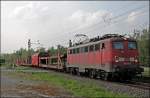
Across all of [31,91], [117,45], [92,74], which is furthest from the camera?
[92,74]

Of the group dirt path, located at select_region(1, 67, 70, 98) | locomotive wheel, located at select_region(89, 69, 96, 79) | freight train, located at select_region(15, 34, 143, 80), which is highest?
freight train, located at select_region(15, 34, 143, 80)

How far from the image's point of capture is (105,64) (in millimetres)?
26531

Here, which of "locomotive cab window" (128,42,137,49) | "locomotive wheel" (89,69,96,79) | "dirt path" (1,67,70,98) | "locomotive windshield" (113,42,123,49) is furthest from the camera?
"locomotive wheel" (89,69,96,79)

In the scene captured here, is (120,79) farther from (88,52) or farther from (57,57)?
(57,57)

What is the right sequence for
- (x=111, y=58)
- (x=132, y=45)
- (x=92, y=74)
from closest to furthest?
(x=111, y=58)
(x=132, y=45)
(x=92, y=74)

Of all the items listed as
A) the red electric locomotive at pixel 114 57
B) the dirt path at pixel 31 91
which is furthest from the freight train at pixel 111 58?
the dirt path at pixel 31 91

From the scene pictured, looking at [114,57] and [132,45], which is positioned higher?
[132,45]

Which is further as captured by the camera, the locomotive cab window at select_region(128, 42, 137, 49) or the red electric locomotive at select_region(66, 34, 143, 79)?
the locomotive cab window at select_region(128, 42, 137, 49)

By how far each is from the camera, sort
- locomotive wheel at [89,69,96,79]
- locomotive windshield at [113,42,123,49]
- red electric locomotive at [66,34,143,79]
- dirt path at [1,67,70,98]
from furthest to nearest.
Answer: locomotive wheel at [89,69,96,79] < locomotive windshield at [113,42,123,49] < red electric locomotive at [66,34,143,79] < dirt path at [1,67,70,98]

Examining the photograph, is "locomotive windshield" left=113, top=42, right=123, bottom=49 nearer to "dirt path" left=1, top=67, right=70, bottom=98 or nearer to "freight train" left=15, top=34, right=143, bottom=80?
"freight train" left=15, top=34, right=143, bottom=80

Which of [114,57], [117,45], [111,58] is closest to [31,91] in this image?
[111,58]

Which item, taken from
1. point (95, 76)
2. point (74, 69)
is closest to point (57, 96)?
point (95, 76)

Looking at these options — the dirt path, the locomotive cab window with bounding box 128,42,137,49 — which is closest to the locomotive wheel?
the locomotive cab window with bounding box 128,42,137,49

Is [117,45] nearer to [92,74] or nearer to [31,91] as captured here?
[92,74]
